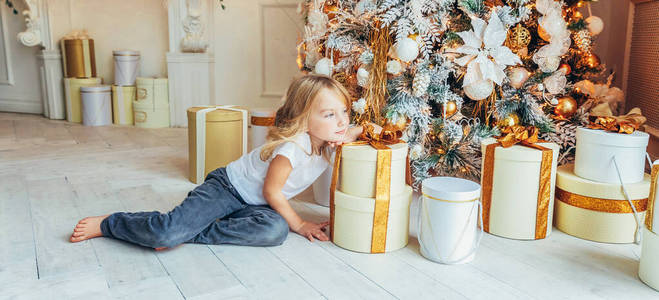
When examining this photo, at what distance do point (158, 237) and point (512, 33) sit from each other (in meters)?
1.32

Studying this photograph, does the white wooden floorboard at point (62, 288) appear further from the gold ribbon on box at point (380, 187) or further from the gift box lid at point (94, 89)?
the gift box lid at point (94, 89)

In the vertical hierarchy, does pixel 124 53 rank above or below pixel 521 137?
above

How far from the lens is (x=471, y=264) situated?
140 centimetres

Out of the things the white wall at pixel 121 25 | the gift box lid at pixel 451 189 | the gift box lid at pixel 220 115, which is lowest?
the gift box lid at pixel 451 189

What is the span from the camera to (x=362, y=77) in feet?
6.02

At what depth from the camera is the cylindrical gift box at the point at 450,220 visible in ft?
4.45

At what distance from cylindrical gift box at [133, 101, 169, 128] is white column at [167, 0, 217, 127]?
0.06 metres

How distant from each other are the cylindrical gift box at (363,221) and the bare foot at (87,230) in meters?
0.72

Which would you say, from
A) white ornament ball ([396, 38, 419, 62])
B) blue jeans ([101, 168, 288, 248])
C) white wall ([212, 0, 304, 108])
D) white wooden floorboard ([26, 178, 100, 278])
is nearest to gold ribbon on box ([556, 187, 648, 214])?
white ornament ball ([396, 38, 419, 62])

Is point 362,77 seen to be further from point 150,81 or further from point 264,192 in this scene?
point 150,81

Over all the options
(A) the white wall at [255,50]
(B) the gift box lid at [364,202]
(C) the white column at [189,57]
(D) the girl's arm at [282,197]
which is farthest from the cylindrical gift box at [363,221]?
(C) the white column at [189,57]

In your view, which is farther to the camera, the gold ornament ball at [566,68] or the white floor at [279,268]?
the gold ornament ball at [566,68]

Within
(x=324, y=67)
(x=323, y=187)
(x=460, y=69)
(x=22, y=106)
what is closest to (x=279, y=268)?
(x=323, y=187)

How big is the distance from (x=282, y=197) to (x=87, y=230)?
59 centimetres
